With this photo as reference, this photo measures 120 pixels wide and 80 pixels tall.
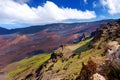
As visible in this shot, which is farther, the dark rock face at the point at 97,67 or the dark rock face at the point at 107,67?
the dark rock face at the point at 97,67

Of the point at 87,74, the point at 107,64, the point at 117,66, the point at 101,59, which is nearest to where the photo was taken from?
the point at 117,66

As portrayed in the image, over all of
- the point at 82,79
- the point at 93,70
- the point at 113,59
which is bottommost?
the point at 82,79

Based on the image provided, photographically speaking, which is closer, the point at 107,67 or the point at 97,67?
the point at 107,67

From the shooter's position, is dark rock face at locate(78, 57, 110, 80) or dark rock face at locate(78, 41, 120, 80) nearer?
dark rock face at locate(78, 41, 120, 80)

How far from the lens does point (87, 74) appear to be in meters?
57.0

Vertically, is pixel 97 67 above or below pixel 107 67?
below

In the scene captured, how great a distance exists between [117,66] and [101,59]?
27.7 ft

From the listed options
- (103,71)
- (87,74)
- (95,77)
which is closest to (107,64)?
(103,71)

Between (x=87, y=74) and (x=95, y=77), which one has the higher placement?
(x=95, y=77)

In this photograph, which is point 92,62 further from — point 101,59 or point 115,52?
point 115,52

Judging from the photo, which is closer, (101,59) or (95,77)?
(95,77)

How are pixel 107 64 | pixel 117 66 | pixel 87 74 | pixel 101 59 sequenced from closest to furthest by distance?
pixel 117 66 → pixel 107 64 → pixel 101 59 → pixel 87 74

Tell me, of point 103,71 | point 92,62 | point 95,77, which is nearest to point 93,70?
point 92,62

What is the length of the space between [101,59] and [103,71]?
508cm
